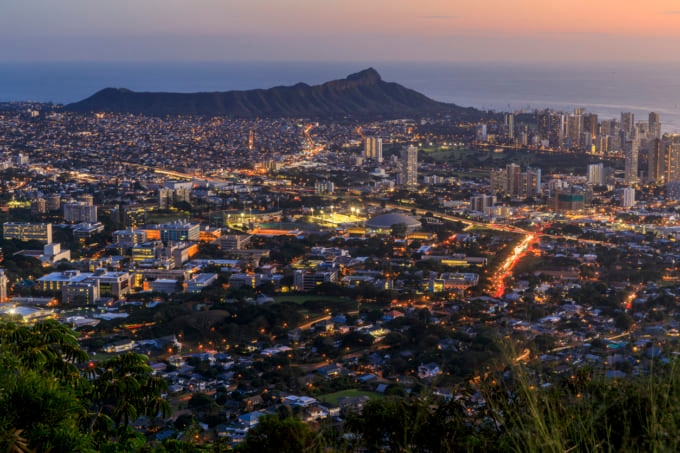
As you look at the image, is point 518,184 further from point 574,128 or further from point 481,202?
point 574,128

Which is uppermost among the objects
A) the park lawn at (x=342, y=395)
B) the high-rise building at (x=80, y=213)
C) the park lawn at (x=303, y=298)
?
the high-rise building at (x=80, y=213)

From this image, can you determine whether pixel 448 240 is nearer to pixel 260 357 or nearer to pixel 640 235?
pixel 640 235

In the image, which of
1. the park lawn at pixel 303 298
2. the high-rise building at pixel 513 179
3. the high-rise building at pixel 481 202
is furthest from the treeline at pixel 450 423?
the high-rise building at pixel 513 179

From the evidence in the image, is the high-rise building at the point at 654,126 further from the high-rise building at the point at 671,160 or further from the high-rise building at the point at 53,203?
the high-rise building at the point at 53,203

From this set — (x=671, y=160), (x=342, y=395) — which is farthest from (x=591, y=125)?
(x=342, y=395)

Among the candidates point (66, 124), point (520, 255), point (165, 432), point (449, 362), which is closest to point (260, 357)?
point (449, 362)

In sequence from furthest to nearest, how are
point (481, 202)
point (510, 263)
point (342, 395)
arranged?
point (481, 202) < point (510, 263) < point (342, 395)

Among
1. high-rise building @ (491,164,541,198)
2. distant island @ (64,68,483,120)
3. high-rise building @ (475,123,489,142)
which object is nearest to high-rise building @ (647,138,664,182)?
high-rise building @ (491,164,541,198)
